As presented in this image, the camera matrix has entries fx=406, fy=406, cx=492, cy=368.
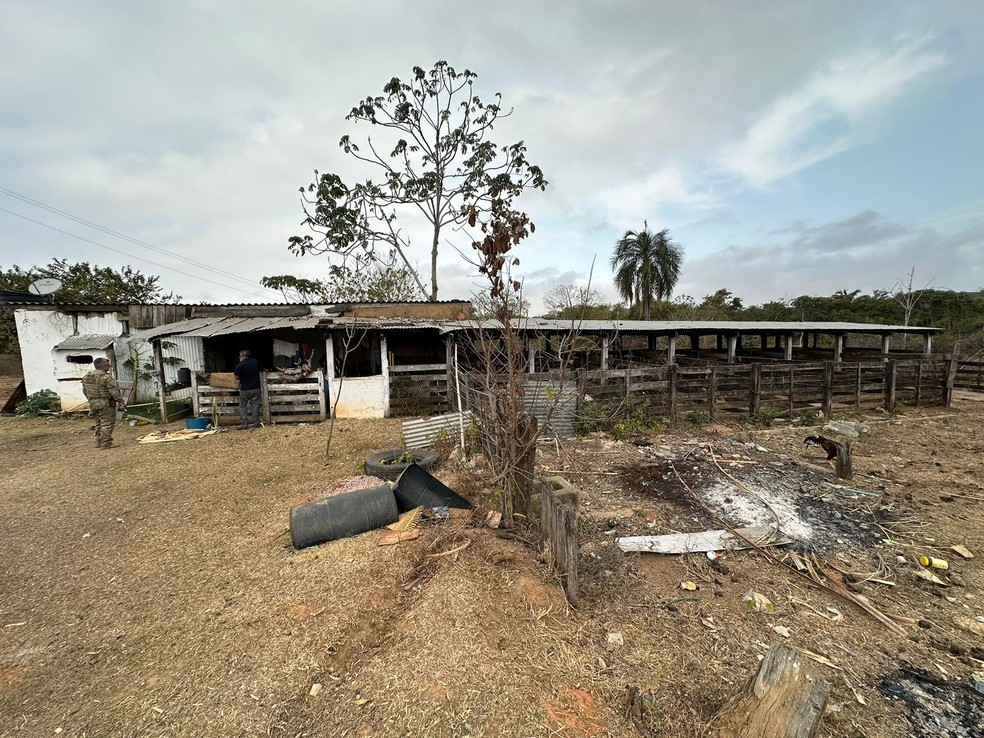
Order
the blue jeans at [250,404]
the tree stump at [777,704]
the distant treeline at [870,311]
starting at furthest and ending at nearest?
the distant treeline at [870,311] → the blue jeans at [250,404] → the tree stump at [777,704]

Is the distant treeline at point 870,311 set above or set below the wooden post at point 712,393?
above

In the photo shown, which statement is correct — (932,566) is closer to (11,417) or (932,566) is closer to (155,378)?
(155,378)

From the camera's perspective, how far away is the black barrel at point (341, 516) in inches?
173

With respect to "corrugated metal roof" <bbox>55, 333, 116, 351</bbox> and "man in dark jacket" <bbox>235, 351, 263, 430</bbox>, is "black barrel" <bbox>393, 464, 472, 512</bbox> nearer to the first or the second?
"man in dark jacket" <bbox>235, 351, 263, 430</bbox>

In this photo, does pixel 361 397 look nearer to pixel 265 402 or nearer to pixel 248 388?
pixel 265 402

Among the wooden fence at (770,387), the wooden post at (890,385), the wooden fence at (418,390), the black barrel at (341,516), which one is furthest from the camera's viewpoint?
the wooden fence at (418,390)

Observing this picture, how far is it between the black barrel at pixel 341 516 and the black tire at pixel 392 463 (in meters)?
1.14

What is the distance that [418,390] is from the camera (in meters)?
12.0

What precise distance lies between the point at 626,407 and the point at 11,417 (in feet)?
58.3

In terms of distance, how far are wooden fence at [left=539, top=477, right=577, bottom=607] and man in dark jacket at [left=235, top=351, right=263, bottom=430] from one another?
8.83m

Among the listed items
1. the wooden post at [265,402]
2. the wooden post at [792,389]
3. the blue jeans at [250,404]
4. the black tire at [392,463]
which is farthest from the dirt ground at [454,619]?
the wooden post at [792,389]

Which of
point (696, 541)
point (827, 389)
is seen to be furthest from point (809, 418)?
point (696, 541)

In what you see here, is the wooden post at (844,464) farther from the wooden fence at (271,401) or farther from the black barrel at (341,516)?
the wooden fence at (271,401)

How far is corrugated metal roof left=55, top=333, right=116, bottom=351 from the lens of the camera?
12398 mm
